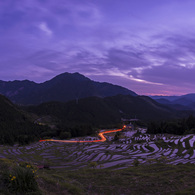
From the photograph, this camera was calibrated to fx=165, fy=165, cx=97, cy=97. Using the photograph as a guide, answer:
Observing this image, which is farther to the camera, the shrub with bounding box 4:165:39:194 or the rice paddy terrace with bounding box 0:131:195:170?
the rice paddy terrace with bounding box 0:131:195:170

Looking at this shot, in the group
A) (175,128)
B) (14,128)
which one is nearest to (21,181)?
(175,128)

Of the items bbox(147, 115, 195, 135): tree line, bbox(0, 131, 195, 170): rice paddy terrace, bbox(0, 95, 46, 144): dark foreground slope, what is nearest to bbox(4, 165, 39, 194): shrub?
bbox(0, 131, 195, 170): rice paddy terrace

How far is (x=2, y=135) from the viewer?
11356 centimetres

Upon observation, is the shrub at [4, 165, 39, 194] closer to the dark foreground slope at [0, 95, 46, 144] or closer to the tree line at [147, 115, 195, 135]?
the tree line at [147, 115, 195, 135]

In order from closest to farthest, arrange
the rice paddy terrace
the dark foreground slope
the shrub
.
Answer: the shrub < the rice paddy terrace < the dark foreground slope

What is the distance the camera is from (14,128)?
453ft

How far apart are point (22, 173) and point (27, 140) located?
111176 millimetres

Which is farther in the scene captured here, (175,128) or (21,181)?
(175,128)

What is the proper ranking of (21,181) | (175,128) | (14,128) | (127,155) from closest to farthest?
1. (21,181)
2. (127,155)
3. (175,128)
4. (14,128)

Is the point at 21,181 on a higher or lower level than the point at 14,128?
higher

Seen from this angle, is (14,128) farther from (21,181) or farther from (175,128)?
(21,181)

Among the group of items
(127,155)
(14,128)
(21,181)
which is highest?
(21,181)

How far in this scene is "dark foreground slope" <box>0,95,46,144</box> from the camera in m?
111

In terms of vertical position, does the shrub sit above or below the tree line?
above
